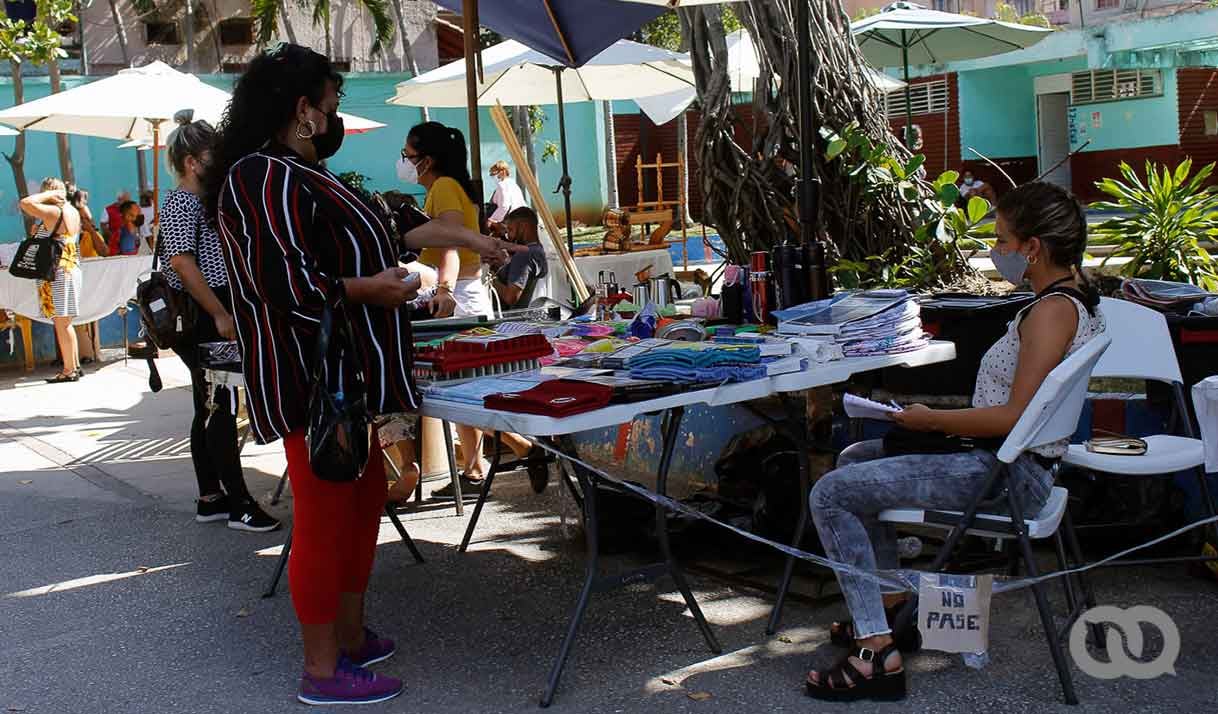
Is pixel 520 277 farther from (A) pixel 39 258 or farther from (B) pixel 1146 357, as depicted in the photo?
(A) pixel 39 258

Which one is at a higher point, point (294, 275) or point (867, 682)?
point (294, 275)

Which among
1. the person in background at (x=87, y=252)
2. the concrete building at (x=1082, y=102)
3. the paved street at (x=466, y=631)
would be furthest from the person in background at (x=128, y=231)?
the concrete building at (x=1082, y=102)

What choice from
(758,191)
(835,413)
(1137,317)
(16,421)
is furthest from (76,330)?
(1137,317)

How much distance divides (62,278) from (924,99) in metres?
21.9

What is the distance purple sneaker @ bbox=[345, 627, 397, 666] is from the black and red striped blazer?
781 mm

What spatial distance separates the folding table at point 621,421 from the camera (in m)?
3.49

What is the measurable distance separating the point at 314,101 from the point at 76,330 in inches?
387

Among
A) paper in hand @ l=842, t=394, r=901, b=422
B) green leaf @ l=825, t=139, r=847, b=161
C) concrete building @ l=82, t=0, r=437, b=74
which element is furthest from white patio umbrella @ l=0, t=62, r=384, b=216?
concrete building @ l=82, t=0, r=437, b=74

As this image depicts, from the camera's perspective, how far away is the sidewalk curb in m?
6.91

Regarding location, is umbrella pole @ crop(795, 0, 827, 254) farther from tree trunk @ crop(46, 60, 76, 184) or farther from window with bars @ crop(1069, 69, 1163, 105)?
window with bars @ crop(1069, 69, 1163, 105)

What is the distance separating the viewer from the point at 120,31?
29609 mm

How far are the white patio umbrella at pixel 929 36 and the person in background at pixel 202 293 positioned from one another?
7480 millimetres

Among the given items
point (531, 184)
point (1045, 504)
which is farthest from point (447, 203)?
point (1045, 504)

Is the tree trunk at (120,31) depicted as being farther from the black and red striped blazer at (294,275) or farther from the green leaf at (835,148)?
the black and red striped blazer at (294,275)
